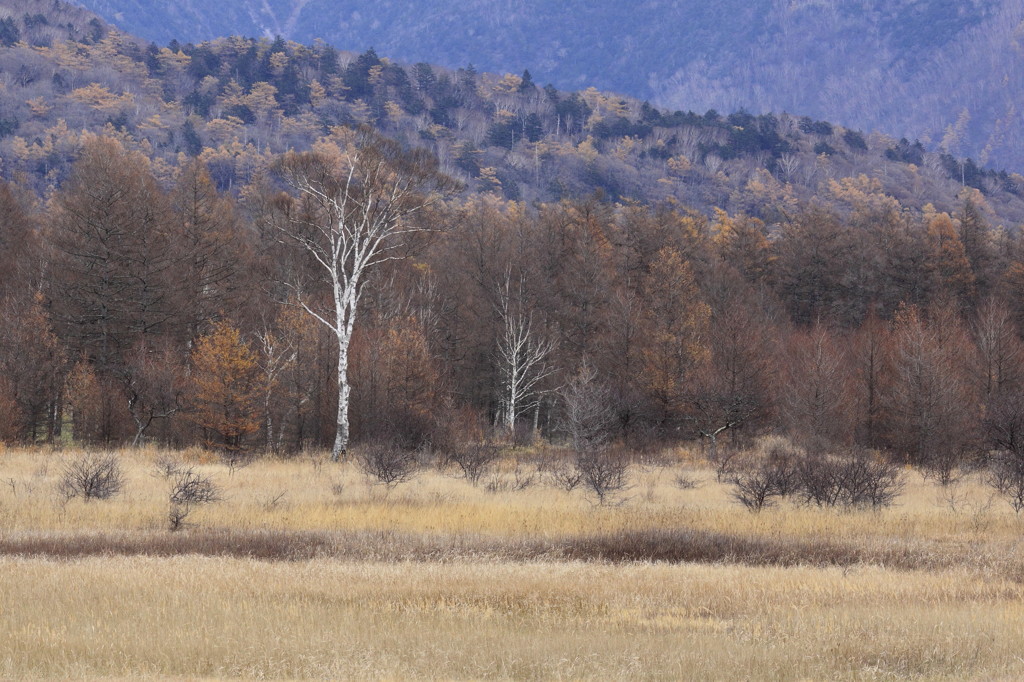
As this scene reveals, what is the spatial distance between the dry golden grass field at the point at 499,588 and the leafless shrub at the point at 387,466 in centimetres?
158

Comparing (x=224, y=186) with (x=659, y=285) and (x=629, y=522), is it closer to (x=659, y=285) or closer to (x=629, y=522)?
(x=659, y=285)

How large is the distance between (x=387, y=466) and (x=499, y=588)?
11.7m

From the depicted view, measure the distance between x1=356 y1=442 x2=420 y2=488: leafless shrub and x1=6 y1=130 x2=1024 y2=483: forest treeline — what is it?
21.6 feet

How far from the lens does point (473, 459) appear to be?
26.8m

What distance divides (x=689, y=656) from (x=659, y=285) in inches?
1509

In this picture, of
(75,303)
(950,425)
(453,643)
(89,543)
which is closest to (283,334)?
(75,303)

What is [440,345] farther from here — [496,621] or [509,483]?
[496,621]

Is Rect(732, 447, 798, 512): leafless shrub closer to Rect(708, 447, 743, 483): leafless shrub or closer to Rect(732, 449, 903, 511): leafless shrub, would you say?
Rect(732, 449, 903, 511): leafless shrub

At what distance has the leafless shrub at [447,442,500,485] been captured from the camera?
25.0m

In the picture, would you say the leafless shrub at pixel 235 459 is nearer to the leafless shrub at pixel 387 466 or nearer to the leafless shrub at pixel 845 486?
the leafless shrub at pixel 387 466

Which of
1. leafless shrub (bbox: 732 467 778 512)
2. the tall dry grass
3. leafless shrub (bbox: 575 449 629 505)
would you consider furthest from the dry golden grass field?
leafless shrub (bbox: 575 449 629 505)

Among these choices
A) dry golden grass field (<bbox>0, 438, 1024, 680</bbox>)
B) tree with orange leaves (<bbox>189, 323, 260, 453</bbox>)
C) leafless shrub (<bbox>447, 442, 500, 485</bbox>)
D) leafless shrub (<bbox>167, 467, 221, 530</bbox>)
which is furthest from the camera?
tree with orange leaves (<bbox>189, 323, 260, 453</bbox>)

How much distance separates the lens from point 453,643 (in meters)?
9.35

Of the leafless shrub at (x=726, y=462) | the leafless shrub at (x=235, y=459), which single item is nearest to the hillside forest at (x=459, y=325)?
the leafless shrub at (x=235, y=459)
